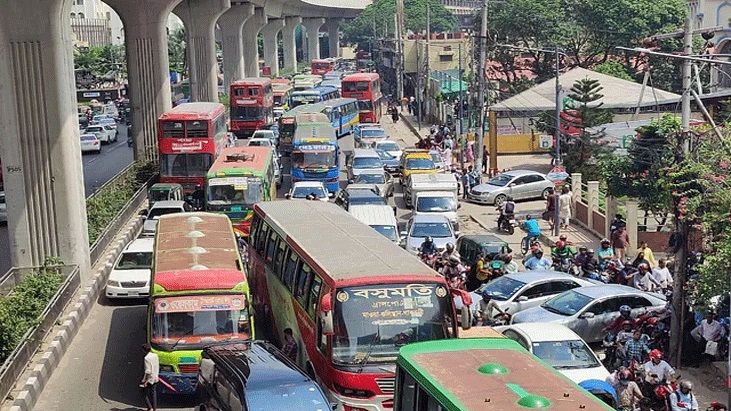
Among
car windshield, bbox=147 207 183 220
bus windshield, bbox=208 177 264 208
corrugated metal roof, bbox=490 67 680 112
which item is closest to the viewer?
bus windshield, bbox=208 177 264 208

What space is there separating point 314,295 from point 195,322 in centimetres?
206

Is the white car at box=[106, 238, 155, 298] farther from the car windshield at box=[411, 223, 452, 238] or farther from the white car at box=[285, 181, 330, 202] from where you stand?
the white car at box=[285, 181, 330, 202]

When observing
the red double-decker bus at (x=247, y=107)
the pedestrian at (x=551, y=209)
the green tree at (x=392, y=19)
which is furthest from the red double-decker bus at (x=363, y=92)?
the green tree at (x=392, y=19)

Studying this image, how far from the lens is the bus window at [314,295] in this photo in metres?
15.5

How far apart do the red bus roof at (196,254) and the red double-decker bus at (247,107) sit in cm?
3620

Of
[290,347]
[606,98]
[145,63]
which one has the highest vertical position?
[145,63]

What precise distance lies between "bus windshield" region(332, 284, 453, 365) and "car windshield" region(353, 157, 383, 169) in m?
25.4

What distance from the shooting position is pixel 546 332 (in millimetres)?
16516

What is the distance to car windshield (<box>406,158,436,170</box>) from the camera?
3991cm

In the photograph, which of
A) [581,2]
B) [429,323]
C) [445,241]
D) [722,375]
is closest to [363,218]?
[445,241]

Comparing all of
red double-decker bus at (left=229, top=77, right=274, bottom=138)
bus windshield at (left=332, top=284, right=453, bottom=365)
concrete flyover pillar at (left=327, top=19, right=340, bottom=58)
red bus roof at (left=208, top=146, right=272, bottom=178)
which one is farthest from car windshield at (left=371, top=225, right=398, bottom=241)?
concrete flyover pillar at (left=327, top=19, right=340, bottom=58)

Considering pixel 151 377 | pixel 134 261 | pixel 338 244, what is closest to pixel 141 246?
pixel 134 261

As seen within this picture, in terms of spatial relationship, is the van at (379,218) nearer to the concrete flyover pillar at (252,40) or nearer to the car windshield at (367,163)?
the car windshield at (367,163)

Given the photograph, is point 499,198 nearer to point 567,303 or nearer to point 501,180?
point 501,180
